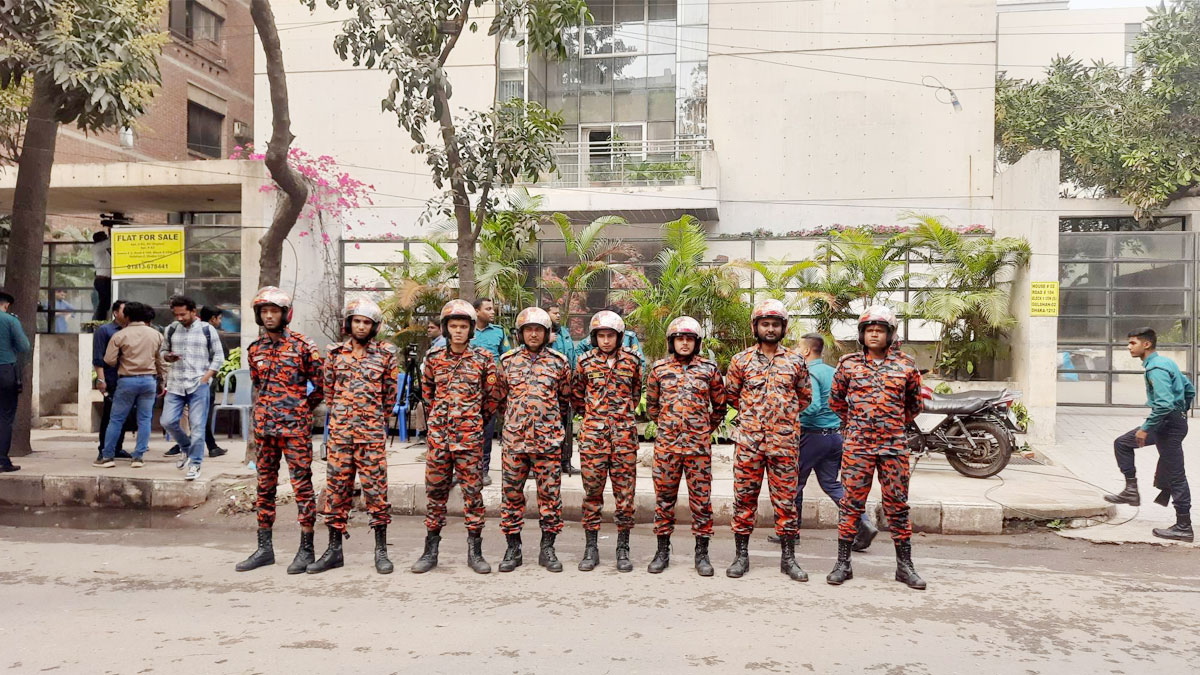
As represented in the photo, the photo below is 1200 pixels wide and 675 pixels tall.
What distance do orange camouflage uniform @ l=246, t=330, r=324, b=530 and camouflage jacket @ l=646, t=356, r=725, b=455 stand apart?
250cm

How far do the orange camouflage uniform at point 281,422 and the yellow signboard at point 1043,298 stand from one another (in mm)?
8928

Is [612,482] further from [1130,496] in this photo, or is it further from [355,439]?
[1130,496]

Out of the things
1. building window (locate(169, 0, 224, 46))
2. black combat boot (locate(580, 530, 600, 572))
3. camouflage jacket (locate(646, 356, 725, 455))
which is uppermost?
building window (locate(169, 0, 224, 46))

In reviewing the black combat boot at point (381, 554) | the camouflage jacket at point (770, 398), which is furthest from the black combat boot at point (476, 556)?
the camouflage jacket at point (770, 398)

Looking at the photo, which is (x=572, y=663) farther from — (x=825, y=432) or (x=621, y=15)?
(x=621, y=15)

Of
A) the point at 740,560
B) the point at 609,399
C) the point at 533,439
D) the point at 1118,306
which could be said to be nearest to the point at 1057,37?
the point at 1118,306

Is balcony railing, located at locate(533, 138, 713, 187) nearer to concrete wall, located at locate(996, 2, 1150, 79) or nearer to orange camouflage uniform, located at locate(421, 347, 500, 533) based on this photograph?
orange camouflage uniform, located at locate(421, 347, 500, 533)

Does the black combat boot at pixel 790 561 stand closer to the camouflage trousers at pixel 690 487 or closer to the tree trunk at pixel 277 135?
the camouflage trousers at pixel 690 487

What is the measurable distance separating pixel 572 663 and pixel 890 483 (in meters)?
2.61

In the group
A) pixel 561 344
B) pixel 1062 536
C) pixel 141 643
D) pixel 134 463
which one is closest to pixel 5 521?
pixel 134 463

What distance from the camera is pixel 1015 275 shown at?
430 inches

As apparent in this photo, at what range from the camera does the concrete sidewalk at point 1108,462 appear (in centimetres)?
679

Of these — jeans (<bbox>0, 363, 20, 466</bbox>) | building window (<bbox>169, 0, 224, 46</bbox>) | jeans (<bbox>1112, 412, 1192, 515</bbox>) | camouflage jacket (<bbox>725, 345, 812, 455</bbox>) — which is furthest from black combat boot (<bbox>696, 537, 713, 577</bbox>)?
building window (<bbox>169, 0, 224, 46</bbox>)

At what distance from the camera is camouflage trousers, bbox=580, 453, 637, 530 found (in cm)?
564
